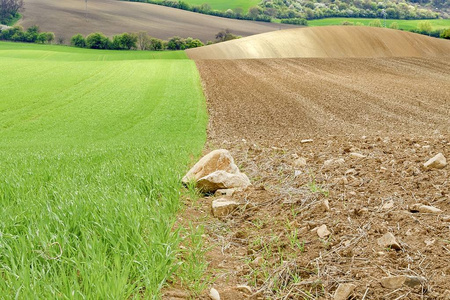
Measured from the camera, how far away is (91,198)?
215 inches

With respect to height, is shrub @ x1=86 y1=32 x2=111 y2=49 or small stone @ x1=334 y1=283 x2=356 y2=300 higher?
small stone @ x1=334 y1=283 x2=356 y2=300

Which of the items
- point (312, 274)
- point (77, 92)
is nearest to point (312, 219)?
point (312, 274)

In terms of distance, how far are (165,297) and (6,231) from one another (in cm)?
199

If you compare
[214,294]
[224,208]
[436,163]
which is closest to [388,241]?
[214,294]

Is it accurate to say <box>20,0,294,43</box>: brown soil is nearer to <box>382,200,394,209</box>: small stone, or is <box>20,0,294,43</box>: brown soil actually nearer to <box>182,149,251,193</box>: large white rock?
<box>182,149,251,193</box>: large white rock

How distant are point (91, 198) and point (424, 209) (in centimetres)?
367

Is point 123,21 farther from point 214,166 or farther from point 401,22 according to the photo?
point 214,166

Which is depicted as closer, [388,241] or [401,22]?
[388,241]

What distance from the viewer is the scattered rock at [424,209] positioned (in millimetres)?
5121

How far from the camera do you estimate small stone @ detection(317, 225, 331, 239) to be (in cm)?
510

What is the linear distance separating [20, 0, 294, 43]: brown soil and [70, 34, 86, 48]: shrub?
1.53m

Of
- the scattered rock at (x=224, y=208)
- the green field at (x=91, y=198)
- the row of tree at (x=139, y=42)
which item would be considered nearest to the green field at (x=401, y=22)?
the row of tree at (x=139, y=42)

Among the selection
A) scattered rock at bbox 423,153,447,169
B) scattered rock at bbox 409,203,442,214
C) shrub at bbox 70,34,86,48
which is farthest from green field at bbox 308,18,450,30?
scattered rock at bbox 409,203,442,214

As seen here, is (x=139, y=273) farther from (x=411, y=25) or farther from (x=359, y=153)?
(x=411, y=25)
